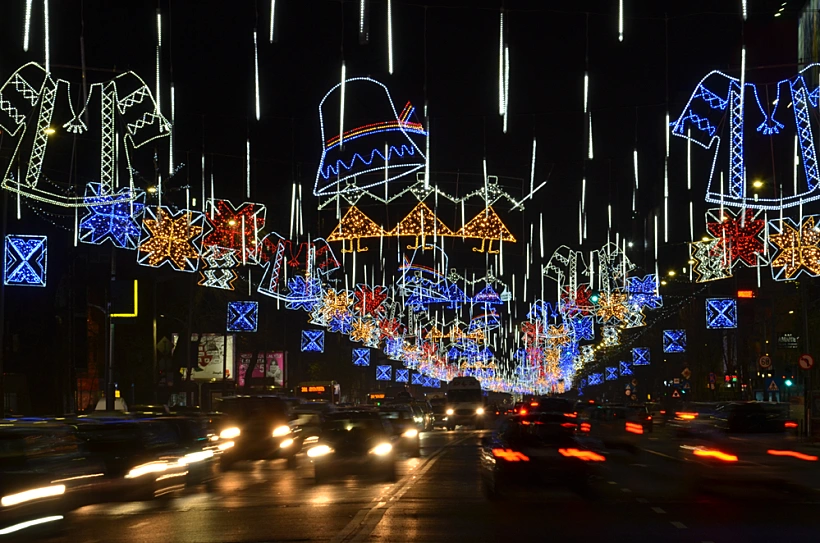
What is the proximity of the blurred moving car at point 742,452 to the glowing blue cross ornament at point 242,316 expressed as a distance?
26.7 m

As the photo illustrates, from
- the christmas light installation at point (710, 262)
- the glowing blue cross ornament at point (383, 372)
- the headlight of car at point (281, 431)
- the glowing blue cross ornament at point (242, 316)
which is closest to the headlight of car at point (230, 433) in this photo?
the headlight of car at point (281, 431)

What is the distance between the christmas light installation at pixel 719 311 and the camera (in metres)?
48.8

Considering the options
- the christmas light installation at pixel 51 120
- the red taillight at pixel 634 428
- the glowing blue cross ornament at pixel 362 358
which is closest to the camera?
the christmas light installation at pixel 51 120

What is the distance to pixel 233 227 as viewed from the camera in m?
42.6

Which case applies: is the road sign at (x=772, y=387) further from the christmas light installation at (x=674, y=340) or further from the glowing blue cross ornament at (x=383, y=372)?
the glowing blue cross ornament at (x=383, y=372)

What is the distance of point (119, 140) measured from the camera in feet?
127

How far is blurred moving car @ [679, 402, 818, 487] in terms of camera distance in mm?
22922

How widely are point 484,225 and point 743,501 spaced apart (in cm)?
1970

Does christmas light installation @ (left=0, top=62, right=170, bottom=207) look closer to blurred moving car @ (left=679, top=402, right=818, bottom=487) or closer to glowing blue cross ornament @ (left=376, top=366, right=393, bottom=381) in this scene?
blurred moving car @ (left=679, top=402, right=818, bottom=487)

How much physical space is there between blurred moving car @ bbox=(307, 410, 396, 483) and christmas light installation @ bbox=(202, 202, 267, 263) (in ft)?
55.0

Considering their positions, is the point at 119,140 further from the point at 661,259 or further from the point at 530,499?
the point at 661,259

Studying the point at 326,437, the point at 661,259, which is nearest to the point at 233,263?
the point at 326,437

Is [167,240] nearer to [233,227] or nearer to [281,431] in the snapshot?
[233,227]

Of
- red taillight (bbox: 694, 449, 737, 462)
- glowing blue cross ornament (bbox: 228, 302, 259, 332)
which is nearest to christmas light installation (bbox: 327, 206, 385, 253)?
glowing blue cross ornament (bbox: 228, 302, 259, 332)
